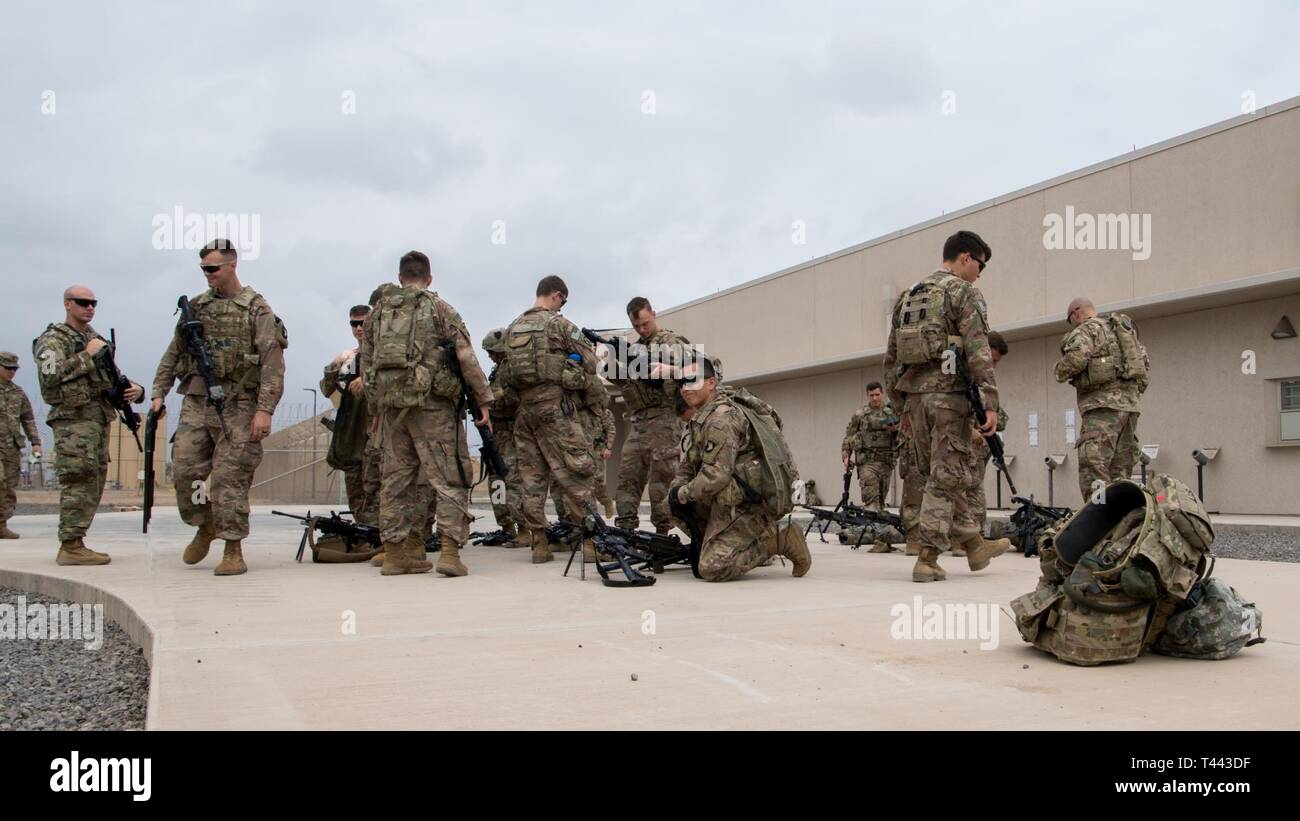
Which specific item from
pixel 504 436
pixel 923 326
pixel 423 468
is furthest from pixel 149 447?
pixel 923 326

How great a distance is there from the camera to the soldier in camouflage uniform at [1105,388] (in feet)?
26.0

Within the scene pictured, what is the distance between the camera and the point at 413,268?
6.55 metres

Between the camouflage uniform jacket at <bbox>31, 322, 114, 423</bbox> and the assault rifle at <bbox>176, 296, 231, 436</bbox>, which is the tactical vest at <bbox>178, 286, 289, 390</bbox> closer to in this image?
the assault rifle at <bbox>176, 296, 231, 436</bbox>

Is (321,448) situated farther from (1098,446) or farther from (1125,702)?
(1125,702)

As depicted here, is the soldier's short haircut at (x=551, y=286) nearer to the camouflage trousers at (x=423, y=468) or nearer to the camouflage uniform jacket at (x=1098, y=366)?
the camouflage trousers at (x=423, y=468)

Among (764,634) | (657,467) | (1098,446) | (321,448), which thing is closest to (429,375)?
(657,467)

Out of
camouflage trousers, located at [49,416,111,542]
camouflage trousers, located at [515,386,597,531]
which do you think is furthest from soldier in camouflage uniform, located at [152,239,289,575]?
camouflage trousers, located at [515,386,597,531]

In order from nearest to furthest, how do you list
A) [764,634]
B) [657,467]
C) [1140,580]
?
[1140,580], [764,634], [657,467]

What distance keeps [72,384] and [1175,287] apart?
13658 millimetres

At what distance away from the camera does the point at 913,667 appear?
336 centimetres

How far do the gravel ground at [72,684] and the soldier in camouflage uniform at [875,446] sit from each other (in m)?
8.07

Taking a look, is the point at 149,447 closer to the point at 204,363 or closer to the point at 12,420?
the point at 204,363

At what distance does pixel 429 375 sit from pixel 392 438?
0.51 meters

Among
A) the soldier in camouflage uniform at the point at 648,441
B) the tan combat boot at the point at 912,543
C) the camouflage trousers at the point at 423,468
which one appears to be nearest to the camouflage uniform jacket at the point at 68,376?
the camouflage trousers at the point at 423,468
